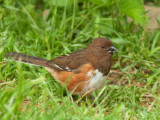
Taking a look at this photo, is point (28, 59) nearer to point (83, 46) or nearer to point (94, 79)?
point (94, 79)

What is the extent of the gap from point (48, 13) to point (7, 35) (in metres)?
1.30

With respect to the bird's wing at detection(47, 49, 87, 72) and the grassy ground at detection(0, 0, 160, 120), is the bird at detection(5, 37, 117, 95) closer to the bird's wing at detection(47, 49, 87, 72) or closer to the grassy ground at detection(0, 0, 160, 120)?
the bird's wing at detection(47, 49, 87, 72)

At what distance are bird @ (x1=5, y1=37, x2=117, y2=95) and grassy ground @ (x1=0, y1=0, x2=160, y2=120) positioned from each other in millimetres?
140

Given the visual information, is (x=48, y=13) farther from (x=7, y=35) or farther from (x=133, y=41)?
(x=133, y=41)

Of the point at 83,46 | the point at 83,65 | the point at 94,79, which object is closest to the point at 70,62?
the point at 83,65

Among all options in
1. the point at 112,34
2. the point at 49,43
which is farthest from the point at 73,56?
the point at 112,34

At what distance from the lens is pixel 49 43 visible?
5391mm

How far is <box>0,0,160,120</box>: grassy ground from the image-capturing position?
4184 millimetres

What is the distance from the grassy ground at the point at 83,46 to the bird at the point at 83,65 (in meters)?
0.14

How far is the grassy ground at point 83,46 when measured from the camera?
4184mm

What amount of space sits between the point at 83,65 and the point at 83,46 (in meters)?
1.16

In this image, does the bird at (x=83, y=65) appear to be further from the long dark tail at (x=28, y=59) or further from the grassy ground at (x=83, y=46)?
the grassy ground at (x=83, y=46)

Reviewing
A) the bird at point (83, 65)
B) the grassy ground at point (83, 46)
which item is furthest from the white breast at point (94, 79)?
the grassy ground at point (83, 46)

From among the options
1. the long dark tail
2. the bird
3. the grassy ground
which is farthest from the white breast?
the long dark tail
